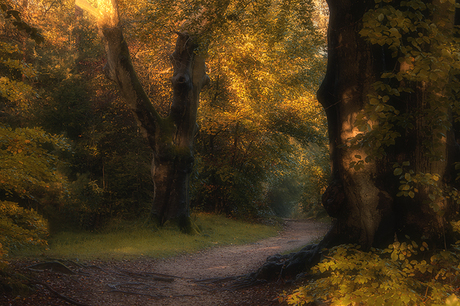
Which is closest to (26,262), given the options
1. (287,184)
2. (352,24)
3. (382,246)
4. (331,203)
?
(331,203)

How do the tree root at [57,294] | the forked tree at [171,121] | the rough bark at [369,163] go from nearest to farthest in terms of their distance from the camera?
the rough bark at [369,163] < the tree root at [57,294] < the forked tree at [171,121]

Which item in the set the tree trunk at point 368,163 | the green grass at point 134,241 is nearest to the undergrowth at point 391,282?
the tree trunk at point 368,163

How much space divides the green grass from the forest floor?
2.28 ft

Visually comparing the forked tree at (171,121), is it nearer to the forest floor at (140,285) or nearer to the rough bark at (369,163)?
the forest floor at (140,285)

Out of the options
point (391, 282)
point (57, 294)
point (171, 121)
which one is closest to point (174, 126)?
point (171, 121)

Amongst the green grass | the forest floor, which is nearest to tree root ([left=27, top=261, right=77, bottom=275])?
the forest floor

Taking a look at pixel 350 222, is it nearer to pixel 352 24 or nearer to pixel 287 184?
pixel 352 24

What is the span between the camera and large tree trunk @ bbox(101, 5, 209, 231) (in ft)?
37.7

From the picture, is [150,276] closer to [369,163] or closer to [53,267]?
[53,267]

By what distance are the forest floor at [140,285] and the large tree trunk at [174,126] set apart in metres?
3.25

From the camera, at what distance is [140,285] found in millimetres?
7121

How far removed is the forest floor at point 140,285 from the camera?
5.63 metres

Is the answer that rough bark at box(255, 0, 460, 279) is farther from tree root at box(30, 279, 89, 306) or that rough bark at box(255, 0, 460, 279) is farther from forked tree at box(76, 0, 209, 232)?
forked tree at box(76, 0, 209, 232)

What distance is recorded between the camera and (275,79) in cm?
1520
